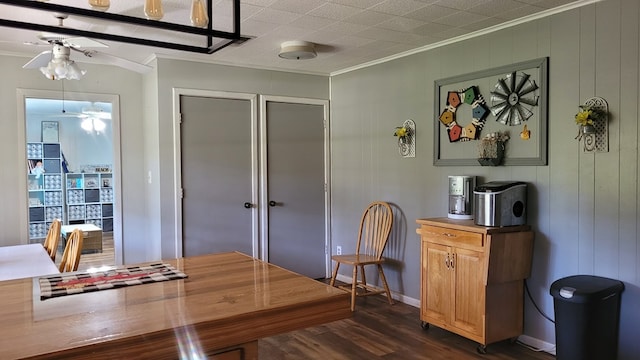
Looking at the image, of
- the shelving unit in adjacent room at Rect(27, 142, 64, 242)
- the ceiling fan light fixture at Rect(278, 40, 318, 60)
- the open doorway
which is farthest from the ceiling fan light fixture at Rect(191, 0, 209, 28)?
the shelving unit in adjacent room at Rect(27, 142, 64, 242)

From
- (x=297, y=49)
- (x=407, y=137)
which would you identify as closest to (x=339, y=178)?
(x=407, y=137)

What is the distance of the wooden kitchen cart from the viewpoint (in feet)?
10.1

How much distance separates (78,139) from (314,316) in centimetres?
691

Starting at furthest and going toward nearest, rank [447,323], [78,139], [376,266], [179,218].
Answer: [78,139] → [376,266] → [179,218] → [447,323]

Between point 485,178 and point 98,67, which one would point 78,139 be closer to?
point 98,67

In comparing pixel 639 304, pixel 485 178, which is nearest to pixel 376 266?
pixel 485 178

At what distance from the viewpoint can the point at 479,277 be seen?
3.10 meters

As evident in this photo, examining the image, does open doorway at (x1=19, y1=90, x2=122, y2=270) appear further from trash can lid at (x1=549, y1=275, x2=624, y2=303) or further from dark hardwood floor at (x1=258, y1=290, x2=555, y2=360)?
trash can lid at (x1=549, y1=275, x2=624, y2=303)

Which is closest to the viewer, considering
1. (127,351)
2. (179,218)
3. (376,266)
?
(127,351)

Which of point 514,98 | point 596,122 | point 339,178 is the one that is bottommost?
point 339,178

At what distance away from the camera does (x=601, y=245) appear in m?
2.90

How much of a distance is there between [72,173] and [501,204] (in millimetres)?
6647

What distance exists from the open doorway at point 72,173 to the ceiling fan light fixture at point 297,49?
7.78ft

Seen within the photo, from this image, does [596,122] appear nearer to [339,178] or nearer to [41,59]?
[339,178]
